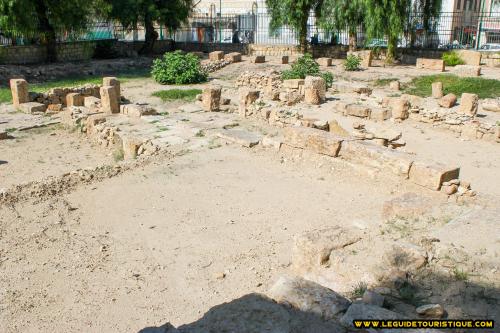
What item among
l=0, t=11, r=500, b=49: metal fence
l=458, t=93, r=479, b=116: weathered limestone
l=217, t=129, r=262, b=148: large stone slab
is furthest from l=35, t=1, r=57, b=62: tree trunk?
l=458, t=93, r=479, b=116: weathered limestone

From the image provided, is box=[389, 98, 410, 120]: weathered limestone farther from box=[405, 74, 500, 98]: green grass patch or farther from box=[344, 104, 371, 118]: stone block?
box=[405, 74, 500, 98]: green grass patch

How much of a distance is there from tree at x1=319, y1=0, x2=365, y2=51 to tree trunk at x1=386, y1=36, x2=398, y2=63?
1.89 meters

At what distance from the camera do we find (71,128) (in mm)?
13359

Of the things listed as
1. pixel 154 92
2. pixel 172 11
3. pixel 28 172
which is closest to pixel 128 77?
pixel 154 92

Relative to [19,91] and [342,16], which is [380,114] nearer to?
[19,91]

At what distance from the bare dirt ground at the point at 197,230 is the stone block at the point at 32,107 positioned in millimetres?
4524

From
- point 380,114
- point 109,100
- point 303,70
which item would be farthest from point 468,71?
point 109,100

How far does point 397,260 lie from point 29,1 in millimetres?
19982

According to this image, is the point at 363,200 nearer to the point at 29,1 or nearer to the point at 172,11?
the point at 29,1

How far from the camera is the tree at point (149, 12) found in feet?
83.4

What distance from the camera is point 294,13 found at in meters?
25.0

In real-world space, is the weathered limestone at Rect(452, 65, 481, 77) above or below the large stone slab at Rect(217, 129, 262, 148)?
above

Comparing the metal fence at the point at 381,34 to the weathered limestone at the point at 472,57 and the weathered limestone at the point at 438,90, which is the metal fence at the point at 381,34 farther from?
the weathered limestone at the point at 438,90

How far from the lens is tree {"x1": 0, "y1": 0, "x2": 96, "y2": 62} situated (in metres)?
19.4
